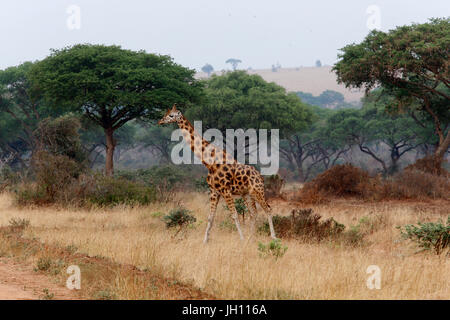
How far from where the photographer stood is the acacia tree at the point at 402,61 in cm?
2161

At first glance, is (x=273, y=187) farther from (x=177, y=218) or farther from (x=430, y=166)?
(x=177, y=218)

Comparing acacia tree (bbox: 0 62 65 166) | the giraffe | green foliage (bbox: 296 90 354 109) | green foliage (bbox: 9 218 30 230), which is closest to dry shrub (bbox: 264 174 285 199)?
the giraffe

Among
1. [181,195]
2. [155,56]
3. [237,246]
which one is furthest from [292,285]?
[155,56]

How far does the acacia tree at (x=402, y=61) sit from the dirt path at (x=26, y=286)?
57.0 feet

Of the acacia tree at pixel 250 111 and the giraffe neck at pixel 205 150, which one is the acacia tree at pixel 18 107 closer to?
the acacia tree at pixel 250 111

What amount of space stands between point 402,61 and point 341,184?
5.58 m

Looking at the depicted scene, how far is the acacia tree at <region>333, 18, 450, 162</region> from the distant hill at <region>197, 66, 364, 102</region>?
10425 cm

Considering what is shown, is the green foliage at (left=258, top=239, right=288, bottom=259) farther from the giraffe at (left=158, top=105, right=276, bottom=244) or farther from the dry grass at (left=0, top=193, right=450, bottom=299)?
the giraffe at (left=158, top=105, right=276, bottom=244)

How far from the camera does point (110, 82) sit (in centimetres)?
2491

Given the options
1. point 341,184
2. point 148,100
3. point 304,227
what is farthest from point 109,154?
point 304,227

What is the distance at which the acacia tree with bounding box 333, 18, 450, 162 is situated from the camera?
70.9 feet

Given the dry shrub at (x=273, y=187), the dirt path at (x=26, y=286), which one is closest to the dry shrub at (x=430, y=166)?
the dry shrub at (x=273, y=187)
